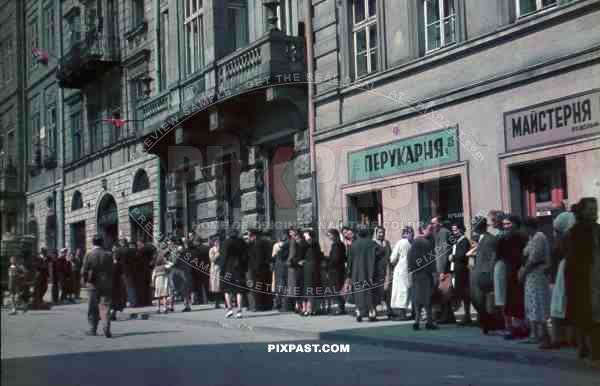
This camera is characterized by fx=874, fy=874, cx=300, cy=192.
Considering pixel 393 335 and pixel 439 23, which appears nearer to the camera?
pixel 393 335

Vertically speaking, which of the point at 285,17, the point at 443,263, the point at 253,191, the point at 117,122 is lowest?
the point at 443,263

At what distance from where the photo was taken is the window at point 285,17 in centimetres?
2198

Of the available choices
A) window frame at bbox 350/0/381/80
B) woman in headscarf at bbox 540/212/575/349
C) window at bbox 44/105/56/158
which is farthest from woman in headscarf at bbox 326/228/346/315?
window at bbox 44/105/56/158

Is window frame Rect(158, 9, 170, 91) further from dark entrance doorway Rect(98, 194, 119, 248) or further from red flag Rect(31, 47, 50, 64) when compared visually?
dark entrance doorway Rect(98, 194, 119, 248)

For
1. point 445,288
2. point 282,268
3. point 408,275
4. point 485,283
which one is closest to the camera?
point 485,283

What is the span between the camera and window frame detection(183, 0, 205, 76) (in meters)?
24.8

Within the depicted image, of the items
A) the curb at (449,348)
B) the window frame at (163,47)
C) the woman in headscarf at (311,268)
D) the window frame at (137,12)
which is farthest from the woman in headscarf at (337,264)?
the window frame at (137,12)

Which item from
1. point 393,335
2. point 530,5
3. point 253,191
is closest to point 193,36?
point 253,191

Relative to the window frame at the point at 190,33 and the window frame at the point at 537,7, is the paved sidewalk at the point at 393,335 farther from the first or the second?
the window frame at the point at 190,33

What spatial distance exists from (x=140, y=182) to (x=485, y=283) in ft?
60.9

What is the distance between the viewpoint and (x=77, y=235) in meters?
35.5

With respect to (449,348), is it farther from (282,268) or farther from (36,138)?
(36,138)

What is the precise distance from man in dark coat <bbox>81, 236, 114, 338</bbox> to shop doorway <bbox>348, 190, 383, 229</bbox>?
6.14 metres
